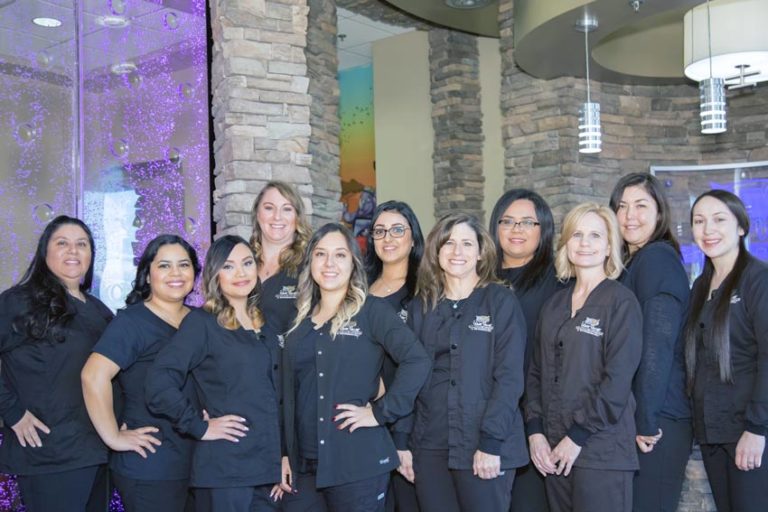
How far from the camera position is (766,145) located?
7570 millimetres

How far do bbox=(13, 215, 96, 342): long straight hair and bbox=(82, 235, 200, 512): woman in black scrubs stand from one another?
0.31 m

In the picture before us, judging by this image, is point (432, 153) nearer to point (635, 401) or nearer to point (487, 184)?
point (487, 184)

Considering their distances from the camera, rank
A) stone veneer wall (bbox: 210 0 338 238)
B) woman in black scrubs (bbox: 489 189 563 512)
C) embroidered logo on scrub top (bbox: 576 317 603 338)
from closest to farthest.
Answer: embroidered logo on scrub top (bbox: 576 317 603 338) → woman in black scrubs (bbox: 489 189 563 512) → stone veneer wall (bbox: 210 0 338 238)

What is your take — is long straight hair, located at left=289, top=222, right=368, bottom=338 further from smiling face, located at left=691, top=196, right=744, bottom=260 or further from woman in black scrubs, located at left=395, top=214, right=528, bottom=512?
smiling face, located at left=691, top=196, right=744, bottom=260

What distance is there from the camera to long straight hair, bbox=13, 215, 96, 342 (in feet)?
10.0

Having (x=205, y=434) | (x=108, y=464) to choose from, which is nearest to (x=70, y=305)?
(x=108, y=464)

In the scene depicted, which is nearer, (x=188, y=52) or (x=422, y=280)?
(x=422, y=280)

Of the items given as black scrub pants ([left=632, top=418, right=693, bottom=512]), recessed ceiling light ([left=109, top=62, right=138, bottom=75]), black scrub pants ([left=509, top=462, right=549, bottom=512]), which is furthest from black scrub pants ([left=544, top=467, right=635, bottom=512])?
recessed ceiling light ([left=109, top=62, right=138, bottom=75])

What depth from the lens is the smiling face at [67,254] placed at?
10.6 feet

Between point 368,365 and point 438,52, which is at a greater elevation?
point 438,52

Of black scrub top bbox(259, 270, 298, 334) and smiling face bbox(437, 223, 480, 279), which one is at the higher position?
smiling face bbox(437, 223, 480, 279)

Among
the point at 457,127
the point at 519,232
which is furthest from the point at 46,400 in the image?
the point at 457,127

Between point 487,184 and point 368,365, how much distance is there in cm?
555

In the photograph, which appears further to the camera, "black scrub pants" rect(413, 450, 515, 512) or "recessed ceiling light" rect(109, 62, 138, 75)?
"recessed ceiling light" rect(109, 62, 138, 75)
